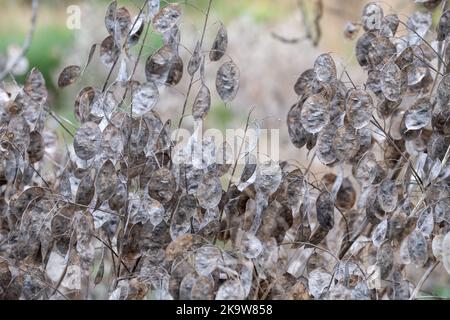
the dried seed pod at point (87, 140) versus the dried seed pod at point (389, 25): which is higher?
the dried seed pod at point (389, 25)

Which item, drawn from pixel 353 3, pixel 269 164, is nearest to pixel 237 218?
pixel 269 164

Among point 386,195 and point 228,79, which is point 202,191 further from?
point 386,195

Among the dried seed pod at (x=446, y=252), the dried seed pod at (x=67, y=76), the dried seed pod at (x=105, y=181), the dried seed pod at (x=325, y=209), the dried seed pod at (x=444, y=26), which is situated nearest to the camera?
the dried seed pod at (x=446, y=252)

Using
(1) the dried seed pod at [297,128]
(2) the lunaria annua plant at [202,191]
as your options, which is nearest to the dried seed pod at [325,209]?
(2) the lunaria annua plant at [202,191]

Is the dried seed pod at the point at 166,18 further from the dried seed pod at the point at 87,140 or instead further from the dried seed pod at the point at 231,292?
the dried seed pod at the point at 231,292

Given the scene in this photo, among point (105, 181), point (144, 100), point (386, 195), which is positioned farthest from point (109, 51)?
point (386, 195)

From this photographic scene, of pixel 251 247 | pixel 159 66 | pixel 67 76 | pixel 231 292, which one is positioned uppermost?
pixel 67 76
